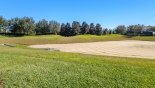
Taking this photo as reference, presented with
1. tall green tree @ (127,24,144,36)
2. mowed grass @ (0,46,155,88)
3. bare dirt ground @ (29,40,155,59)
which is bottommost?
bare dirt ground @ (29,40,155,59)

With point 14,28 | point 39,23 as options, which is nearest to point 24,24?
point 14,28

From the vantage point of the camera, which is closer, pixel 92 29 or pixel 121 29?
pixel 92 29

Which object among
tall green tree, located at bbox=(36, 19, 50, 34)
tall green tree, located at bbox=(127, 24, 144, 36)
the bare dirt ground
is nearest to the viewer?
the bare dirt ground

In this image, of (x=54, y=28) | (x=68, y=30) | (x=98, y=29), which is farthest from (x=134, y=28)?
(x=54, y=28)

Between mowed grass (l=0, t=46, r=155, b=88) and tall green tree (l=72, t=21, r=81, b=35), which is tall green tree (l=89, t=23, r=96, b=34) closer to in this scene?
tall green tree (l=72, t=21, r=81, b=35)

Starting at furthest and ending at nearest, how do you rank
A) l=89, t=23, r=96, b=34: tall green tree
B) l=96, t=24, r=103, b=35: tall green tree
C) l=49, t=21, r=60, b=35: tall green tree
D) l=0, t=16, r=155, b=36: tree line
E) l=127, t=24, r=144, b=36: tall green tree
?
1. l=127, t=24, r=144, b=36: tall green tree
2. l=49, t=21, r=60, b=35: tall green tree
3. l=89, t=23, r=96, b=34: tall green tree
4. l=96, t=24, r=103, b=35: tall green tree
5. l=0, t=16, r=155, b=36: tree line

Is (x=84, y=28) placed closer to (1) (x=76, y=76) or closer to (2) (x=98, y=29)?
(2) (x=98, y=29)

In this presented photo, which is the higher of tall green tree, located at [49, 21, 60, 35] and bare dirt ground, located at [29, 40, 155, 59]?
tall green tree, located at [49, 21, 60, 35]

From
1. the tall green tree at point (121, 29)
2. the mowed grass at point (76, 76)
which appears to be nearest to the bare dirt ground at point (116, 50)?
the mowed grass at point (76, 76)

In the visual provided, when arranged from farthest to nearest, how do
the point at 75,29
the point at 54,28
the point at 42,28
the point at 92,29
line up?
the point at 54,28 < the point at 92,29 < the point at 42,28 < the point at 75,29

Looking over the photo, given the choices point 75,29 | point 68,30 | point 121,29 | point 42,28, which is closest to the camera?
point 68,30

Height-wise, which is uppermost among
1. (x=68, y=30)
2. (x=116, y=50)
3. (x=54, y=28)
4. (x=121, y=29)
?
(x=54, y=28)

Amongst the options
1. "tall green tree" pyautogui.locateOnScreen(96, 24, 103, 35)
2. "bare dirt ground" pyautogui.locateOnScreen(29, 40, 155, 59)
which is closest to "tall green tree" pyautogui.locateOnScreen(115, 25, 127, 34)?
"tall green tree" pyautogui.locateOnScreen(96, 24, 103, 35)

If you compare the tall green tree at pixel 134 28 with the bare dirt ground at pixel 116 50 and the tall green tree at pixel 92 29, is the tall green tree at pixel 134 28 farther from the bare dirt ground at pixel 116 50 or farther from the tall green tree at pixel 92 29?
the bare dirt ground at pixel 116 50
